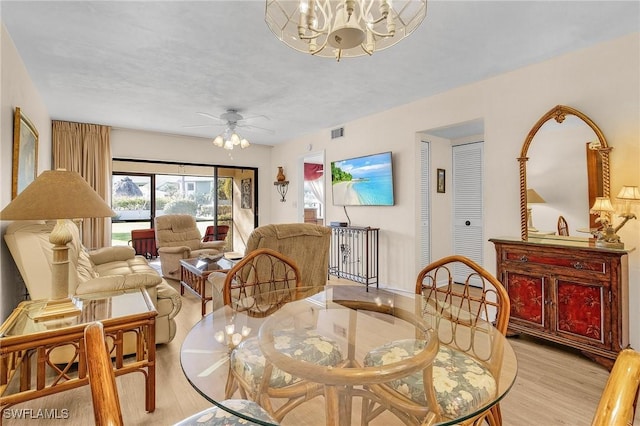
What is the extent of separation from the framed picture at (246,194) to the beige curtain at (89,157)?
102 inches

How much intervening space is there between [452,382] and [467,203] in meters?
4.02

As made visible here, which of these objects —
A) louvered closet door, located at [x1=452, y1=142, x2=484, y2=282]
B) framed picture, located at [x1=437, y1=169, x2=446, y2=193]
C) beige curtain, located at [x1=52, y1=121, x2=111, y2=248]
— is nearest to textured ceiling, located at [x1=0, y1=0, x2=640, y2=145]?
beige curtain, located at [x1=52, y1=121, x2=111, y2=248]

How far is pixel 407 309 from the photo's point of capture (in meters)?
1.96

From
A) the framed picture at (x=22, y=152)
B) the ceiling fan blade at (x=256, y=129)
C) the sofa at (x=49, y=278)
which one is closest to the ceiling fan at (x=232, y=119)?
the ceiling fan blade at (x=256, y=129)

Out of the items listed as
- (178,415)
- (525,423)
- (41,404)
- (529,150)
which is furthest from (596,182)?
(41,404)

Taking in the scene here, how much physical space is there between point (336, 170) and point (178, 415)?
13.1ft

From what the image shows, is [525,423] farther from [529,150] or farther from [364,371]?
[529,150]

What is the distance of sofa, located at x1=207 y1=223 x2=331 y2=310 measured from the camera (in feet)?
8.70

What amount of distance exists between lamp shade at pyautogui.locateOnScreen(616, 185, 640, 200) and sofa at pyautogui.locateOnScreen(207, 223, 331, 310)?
231 cm

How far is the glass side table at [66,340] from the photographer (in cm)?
158

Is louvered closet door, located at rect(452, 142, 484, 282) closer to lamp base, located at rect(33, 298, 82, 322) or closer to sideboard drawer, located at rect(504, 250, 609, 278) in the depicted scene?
sideboard drawer, located at rect(504, 250, 609, 278)

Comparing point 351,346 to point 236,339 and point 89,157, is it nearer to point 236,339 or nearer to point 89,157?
point 236,339

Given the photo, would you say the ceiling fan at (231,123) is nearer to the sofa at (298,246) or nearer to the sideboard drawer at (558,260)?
the sofa at (298,246)

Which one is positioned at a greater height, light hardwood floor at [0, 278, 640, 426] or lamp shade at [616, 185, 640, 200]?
lamp shade at [616, 185, 640, 200]
